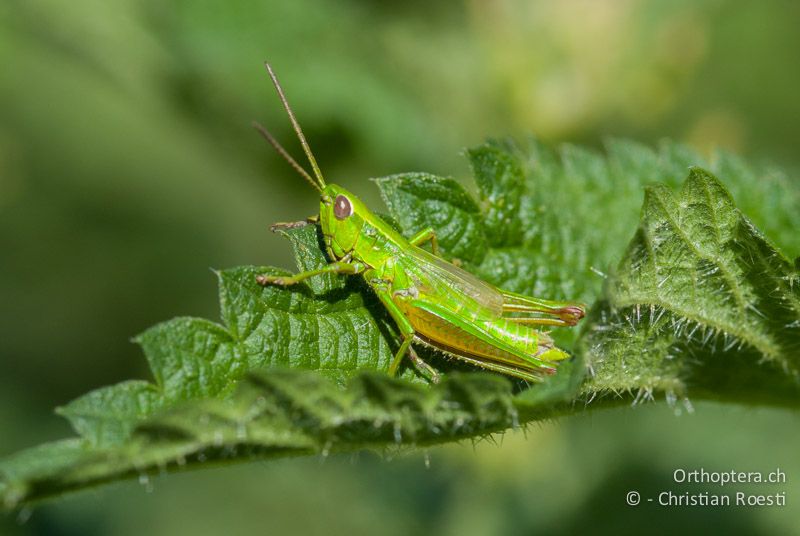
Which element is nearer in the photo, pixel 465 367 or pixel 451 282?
pixel 465 367

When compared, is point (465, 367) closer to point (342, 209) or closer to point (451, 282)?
point (451, 282)

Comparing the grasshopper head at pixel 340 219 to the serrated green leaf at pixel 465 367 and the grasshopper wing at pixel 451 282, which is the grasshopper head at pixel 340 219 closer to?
the serrated green leaf at pixel 465 367

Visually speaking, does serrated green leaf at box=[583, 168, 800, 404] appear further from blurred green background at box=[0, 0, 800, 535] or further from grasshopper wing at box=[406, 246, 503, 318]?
blurred green background at box=[0, 0, 800, 535]

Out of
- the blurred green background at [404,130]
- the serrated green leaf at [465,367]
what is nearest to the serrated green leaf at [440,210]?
the serrated green leaf at [465,367]

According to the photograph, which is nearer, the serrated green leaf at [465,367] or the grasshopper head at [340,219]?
the serrated green leaf at [465,367]

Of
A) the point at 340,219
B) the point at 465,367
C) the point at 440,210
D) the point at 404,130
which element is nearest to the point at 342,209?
the point at 340,219

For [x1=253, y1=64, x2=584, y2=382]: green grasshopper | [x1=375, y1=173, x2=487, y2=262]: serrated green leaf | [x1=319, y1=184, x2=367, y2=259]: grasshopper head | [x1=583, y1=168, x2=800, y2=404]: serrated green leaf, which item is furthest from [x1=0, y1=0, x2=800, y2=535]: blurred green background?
[x1=583, y1=168, x2=800, y2=404]: serrated green leaf

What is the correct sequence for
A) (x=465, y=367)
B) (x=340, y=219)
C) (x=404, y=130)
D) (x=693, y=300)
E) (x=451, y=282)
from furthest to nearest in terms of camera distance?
(x=404, y=130) → (x=340, y=219) → (x=451, y=282) → (x=465, y=367) → (x=693, y=300)

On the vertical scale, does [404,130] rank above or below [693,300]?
above
